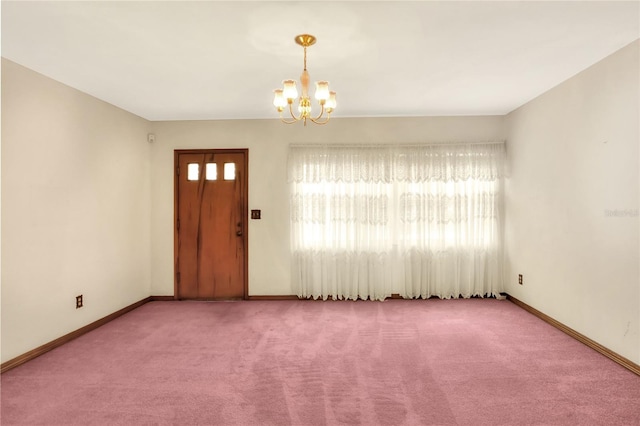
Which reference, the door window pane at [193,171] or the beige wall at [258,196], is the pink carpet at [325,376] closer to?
the beige wall at [258,196]

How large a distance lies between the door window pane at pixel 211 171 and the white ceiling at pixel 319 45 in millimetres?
1173

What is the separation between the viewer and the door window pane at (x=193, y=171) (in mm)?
5027

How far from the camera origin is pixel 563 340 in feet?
11.2

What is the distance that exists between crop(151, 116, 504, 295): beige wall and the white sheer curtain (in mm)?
172

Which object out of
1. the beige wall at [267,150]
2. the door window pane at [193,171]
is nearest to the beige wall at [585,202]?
the beige wall at [267,150]

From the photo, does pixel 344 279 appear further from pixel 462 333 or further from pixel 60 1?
pixel 60 1

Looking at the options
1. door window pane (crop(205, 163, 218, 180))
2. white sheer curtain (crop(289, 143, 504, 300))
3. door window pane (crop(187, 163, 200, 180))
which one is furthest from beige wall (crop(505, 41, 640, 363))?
door window pane (crop(187, 163, 200, 180))

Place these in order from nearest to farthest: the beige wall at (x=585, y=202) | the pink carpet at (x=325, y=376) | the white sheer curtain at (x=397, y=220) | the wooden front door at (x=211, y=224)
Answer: the pink carpet at (x=325, y=376), the beige wall at (x=585, y=202), the white sheer curtain at (x=397, y=220), the wooden front door at (x=211, y=224)

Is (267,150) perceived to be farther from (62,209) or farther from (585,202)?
(585,202)

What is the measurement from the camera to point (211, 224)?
499 centimetres

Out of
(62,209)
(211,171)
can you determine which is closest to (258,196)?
(211,171)

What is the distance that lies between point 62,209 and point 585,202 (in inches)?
201

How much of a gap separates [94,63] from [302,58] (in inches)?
71.9

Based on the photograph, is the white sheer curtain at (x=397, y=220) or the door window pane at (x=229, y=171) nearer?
the white sheer curtain at (x=397, y=220)
